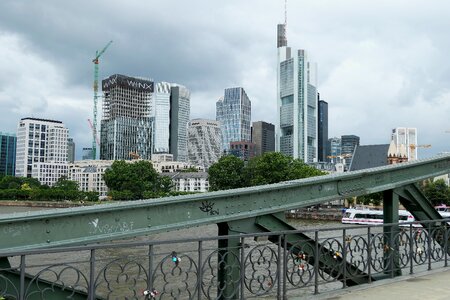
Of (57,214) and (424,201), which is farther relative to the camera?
(424,201)

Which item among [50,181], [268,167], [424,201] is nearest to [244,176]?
[268,167]

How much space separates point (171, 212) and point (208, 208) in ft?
1.78

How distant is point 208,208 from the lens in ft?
19.4

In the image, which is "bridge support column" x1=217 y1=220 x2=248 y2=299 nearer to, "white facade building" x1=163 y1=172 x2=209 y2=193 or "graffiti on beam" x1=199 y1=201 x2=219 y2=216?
"graffiti on beam" x1=199 y1=201 x2=219 y2=216

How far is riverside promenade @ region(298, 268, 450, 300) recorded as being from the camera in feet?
20.5

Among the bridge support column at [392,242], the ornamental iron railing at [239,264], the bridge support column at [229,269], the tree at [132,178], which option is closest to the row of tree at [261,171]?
the tree at [132,178]

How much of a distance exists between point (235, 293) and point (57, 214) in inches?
98.0

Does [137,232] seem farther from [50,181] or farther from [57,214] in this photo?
[50,181]

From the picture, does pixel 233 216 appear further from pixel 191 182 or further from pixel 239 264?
pixel 191 182

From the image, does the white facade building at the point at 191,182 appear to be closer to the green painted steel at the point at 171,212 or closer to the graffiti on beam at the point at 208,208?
the green painted steel at the point at 171,212

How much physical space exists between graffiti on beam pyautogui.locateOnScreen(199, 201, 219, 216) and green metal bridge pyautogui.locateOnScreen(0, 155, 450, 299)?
0.04 feet

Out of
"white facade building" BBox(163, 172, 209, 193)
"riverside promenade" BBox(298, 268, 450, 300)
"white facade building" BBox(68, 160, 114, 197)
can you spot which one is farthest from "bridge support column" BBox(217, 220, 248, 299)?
"white facade building" BBox(68, 160, 114, 197)

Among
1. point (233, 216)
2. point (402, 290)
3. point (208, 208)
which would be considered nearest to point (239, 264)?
point (233, 216)

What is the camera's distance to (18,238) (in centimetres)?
441
